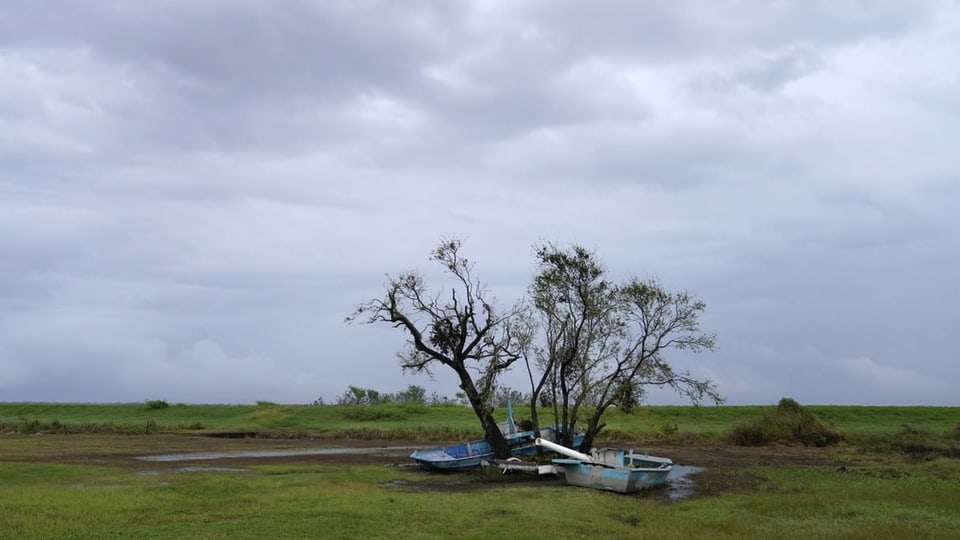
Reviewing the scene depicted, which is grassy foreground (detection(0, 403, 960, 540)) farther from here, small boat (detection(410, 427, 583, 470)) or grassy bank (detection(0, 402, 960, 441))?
grassy bank (detection(0, 402, 960, 441))

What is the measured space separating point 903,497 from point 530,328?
60.9 feet

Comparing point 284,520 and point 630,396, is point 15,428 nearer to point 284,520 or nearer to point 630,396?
point 630,396

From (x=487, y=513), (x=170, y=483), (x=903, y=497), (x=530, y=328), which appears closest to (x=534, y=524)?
(x=487, y=513)

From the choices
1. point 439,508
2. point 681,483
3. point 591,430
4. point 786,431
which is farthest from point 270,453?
point 786,431

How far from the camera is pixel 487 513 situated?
2308 cm

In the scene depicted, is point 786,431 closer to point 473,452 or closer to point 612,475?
point 473,452

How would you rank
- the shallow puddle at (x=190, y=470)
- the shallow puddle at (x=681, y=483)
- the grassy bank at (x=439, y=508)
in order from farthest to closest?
the shallow puddle at (x=190, y=470) < the shallow puddle at (x=681, y=483) < the grassy bank at (x=439, y=508)

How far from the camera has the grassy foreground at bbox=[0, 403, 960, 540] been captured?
20.0 metres

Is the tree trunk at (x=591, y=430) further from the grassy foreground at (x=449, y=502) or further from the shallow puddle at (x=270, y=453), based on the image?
the shallow puddle at (x=270, y=453)

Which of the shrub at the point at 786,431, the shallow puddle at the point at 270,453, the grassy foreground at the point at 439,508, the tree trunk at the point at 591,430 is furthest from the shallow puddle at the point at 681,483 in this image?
the shrub at the point at 786,431

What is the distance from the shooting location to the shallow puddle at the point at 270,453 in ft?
147

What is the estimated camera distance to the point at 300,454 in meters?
47.6

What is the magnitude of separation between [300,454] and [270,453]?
7.61ft

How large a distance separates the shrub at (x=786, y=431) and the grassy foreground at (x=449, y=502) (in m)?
6.32
